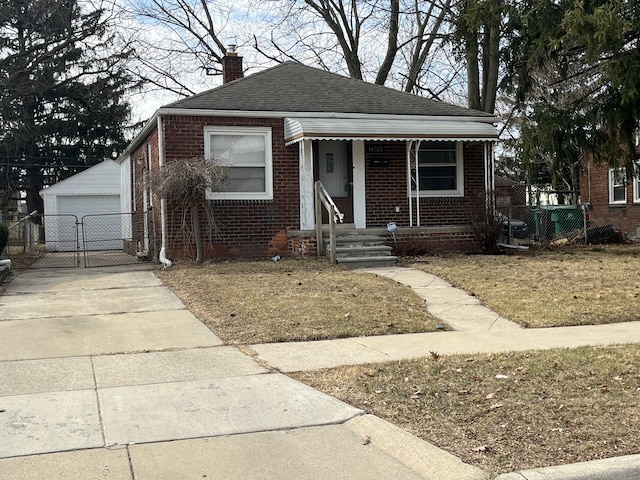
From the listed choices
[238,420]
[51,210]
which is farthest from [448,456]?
[51,210]

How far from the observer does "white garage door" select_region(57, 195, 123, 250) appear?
974 inches

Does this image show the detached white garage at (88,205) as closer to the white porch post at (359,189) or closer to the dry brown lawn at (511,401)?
the white porch post at (359,189)

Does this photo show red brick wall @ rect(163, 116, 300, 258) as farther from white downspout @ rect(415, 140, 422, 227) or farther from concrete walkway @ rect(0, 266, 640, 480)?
concrete walkway @ rect(0, 266, 640, 480)

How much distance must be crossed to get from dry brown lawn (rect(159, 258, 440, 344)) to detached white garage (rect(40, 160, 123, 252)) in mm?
13114

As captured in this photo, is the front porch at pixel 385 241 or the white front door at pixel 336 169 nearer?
the front porch at pixel 385 241

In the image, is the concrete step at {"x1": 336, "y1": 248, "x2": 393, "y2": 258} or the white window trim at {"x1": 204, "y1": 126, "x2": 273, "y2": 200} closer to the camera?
the concrete step at {"x1": 336, "y1": 248, "x2": 393, "y2": 258}

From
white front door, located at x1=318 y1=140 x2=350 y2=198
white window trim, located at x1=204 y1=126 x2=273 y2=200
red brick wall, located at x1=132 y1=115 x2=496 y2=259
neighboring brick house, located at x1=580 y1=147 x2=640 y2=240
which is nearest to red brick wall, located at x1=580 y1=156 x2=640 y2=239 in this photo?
neighboring brick house, located at x1=580 y1=147 x2=640 y2=240

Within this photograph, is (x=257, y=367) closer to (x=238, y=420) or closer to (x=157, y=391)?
(x=157, y=391)

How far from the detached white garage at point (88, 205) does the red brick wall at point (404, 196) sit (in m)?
12.5

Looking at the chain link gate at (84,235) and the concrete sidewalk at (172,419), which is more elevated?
the chain link gate at (84,235)

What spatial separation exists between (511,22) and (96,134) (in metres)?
27.9

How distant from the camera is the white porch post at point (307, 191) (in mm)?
14930

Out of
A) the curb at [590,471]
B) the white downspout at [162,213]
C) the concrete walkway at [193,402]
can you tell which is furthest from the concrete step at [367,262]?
the curb at [590,471]

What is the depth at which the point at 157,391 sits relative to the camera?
215 inches
